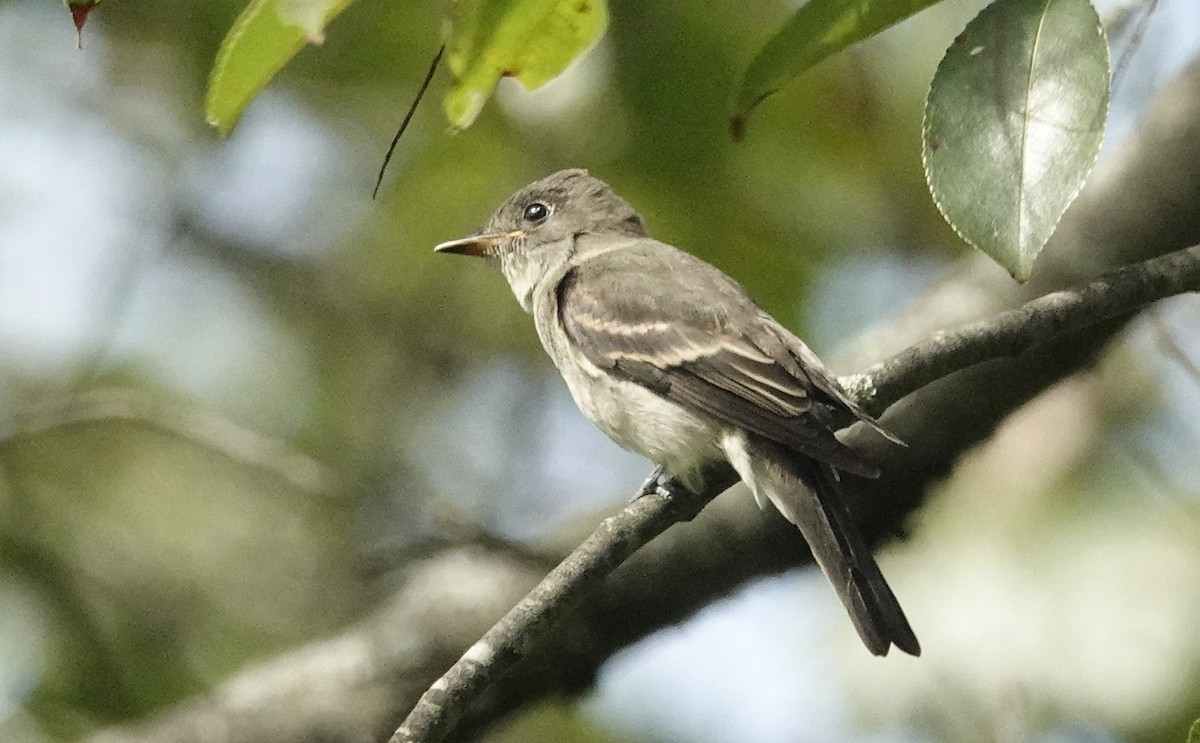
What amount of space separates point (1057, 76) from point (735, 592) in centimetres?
166

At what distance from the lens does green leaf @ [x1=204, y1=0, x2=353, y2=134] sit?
4.72ft

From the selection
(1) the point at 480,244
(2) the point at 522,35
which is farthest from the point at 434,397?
(2) the point at 522,35

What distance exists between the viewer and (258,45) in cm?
151

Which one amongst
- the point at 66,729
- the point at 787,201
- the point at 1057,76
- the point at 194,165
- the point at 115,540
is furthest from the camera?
the point at 194,165

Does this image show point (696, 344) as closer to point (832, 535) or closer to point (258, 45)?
point (832, 535)

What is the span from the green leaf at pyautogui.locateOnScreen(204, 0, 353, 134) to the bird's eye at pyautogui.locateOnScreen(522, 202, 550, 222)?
201 centimetres

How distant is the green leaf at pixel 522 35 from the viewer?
5.11ft

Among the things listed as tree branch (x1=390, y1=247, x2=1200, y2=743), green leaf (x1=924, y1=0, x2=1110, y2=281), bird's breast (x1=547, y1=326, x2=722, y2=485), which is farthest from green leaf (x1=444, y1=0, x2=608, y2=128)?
bird's breast (x1=547, y1=326, x2=722, y2=485)

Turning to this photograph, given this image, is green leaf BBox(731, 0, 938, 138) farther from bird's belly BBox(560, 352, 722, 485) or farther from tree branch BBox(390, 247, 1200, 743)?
bird's belly BBox(560, 352, 722, 485)

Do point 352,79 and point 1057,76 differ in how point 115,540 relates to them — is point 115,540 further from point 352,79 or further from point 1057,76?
point 1057,76

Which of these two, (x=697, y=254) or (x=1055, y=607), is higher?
(x=697, y=254)

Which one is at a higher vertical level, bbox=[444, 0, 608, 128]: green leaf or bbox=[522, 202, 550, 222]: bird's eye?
bbox=[522, 202, 550, 222]: bird's eye

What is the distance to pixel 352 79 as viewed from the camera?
3.97m

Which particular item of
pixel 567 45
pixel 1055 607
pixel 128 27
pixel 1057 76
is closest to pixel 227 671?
pixel 128 27
